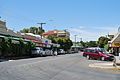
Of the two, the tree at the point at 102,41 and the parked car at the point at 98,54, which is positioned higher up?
the tree at the point at 102,41

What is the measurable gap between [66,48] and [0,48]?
80.2 m

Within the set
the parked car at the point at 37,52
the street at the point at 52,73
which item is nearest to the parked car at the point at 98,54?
the parked car at the point at 37,52

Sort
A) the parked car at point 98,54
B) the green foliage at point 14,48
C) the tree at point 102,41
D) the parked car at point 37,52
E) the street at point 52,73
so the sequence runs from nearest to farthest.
Result: the street at point 52,73 < the parked car at point 98,54 < the green foliage at point 14,48 < the parked car at point 37,52 < the tree at point 102,41

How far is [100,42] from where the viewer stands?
162 m

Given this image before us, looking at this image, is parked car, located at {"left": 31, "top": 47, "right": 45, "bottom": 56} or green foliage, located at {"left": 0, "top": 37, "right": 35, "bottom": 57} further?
A: parked car, located at {"left": 31, "top": 47, "right": 45, "bottom": 56}

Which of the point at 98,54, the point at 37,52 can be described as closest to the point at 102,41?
the point at 37,52

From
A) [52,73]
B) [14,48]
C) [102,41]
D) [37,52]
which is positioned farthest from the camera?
[102,41]

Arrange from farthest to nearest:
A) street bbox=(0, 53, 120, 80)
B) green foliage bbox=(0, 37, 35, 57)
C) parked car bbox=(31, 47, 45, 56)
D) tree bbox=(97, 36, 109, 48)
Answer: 1. tree bbox=(97, 36, 109, 48)
2. parked car bbox=(31, 47, 45, 56)
3. green foliage bbox=(0, 37, 35, 57)
4. street bbox=(0, 53, 120, 80)

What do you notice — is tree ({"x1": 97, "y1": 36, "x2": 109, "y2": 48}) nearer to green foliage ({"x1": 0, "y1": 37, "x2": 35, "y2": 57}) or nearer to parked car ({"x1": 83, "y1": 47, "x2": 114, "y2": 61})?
green foliage ({"x1": 0, "y1": 37, "x2": 35, "y2": 57})

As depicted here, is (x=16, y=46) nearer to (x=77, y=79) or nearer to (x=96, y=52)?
(x=96, y=52)

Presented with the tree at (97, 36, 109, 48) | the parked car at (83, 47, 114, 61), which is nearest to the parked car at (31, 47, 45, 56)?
the parked car at (83, 47, 114, 61)

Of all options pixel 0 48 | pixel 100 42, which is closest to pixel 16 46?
pixel 0 48

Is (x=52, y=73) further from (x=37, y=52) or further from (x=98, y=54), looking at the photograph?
(x=37, y=52)

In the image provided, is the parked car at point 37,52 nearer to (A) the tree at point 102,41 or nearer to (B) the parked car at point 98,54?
(B) the parked car at point 98,54
